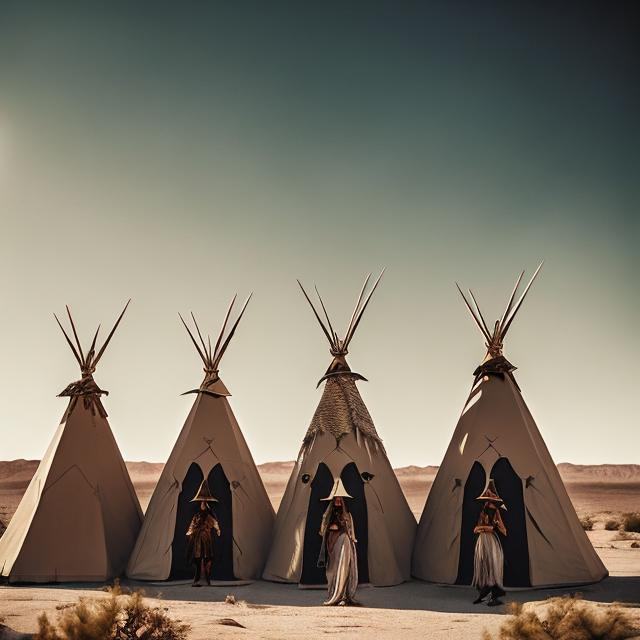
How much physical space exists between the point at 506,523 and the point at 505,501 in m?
0.32

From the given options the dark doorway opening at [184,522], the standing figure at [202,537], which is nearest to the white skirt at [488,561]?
the standing figure at [202,537]

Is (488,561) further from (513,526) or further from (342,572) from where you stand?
(342,572)

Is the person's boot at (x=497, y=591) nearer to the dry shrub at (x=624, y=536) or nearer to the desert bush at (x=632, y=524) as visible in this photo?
the dry shrub at (x=624, y=536)

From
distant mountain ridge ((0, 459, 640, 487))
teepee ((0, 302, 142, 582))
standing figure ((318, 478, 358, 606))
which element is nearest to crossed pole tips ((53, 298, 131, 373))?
teepee ((0, 302, 142, 582))

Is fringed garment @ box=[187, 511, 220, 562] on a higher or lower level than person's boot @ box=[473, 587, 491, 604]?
higher

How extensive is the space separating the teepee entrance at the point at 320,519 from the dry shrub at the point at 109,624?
3865mm

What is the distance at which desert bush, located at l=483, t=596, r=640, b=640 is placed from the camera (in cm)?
618

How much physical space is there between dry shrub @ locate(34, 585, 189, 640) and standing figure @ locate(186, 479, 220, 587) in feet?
11.3

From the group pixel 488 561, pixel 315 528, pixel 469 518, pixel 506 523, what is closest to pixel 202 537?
pixel 315 528

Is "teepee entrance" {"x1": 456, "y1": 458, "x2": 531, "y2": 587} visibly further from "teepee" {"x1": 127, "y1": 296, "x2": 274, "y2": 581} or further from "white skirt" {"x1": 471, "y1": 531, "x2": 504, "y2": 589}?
"teepee" {"x1": 127, "y1": 296, "x2": 274, "y2": 581}

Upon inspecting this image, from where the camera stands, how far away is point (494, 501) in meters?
9.45

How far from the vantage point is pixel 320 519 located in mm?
10953

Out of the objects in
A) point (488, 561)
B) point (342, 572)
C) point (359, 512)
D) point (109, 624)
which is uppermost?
point (359, 512)

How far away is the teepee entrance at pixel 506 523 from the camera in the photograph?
1023cm
